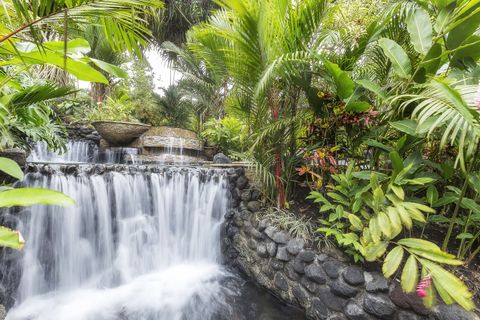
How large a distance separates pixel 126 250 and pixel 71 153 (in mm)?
3958

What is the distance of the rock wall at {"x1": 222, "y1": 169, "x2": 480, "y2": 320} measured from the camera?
1.70 meters

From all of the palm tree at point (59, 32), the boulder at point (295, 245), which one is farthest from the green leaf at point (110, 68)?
the boulder at point (295, 245)

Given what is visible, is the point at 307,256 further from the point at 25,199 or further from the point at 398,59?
the point at 25,199

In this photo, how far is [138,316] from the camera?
84.7 inches

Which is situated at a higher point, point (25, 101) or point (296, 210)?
point (25, 101)

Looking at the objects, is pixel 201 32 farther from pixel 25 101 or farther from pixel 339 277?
pixel 339 277

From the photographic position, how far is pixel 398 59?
187 cm

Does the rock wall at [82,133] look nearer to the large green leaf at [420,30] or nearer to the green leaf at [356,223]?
the green leaf at [356,223]

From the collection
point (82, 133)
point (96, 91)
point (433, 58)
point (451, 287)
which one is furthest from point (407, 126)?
point (96, 91)

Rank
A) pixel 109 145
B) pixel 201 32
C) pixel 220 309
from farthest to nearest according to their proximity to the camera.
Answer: pixel 109 145
pixel 201 32
pixel 220 309

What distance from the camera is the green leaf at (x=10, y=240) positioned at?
77 cm

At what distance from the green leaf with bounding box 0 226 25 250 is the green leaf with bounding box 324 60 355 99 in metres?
2.15

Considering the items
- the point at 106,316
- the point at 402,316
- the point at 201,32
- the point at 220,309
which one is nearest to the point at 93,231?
the point at 106,316

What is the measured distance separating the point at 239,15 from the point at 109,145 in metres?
5.22
